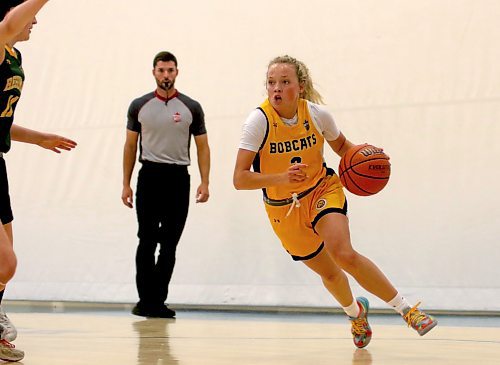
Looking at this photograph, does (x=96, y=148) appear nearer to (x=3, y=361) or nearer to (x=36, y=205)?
(x=36, y=205)

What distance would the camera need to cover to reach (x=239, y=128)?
25.5ft

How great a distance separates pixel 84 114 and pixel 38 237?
1.19m

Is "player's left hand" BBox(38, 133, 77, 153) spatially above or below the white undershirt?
below

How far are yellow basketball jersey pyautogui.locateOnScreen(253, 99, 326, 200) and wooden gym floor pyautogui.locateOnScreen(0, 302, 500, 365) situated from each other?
2.48 feet

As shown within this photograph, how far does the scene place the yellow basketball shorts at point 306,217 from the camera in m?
4.53

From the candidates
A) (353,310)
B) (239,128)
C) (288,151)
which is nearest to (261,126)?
(288,151)

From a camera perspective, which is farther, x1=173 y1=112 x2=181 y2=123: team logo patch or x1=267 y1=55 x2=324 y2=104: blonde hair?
x1=173 y1=112 x2=181 y2=123: team logo patch

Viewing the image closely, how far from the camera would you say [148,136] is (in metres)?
6.98

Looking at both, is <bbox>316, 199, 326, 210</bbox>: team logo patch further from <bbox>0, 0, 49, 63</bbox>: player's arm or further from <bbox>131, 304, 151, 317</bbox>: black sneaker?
<bbox>131, 304, 151, 317</bbox>: black sneaker

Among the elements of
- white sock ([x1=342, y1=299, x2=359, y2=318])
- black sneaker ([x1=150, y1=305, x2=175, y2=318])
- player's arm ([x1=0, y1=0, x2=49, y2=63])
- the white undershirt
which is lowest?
black sneaker ([x1=150, y1=305, x2=175, y2=318])

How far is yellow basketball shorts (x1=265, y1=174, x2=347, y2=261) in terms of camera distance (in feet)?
14.9

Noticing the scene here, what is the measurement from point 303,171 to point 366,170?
0.96 feet

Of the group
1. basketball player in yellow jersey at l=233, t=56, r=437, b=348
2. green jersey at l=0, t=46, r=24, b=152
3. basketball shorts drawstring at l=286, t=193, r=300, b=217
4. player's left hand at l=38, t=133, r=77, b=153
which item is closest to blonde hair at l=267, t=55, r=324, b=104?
basketball player in yellow jersey at l=233, t=56, r=437, b=348

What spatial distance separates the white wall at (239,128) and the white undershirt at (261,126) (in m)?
2.37
